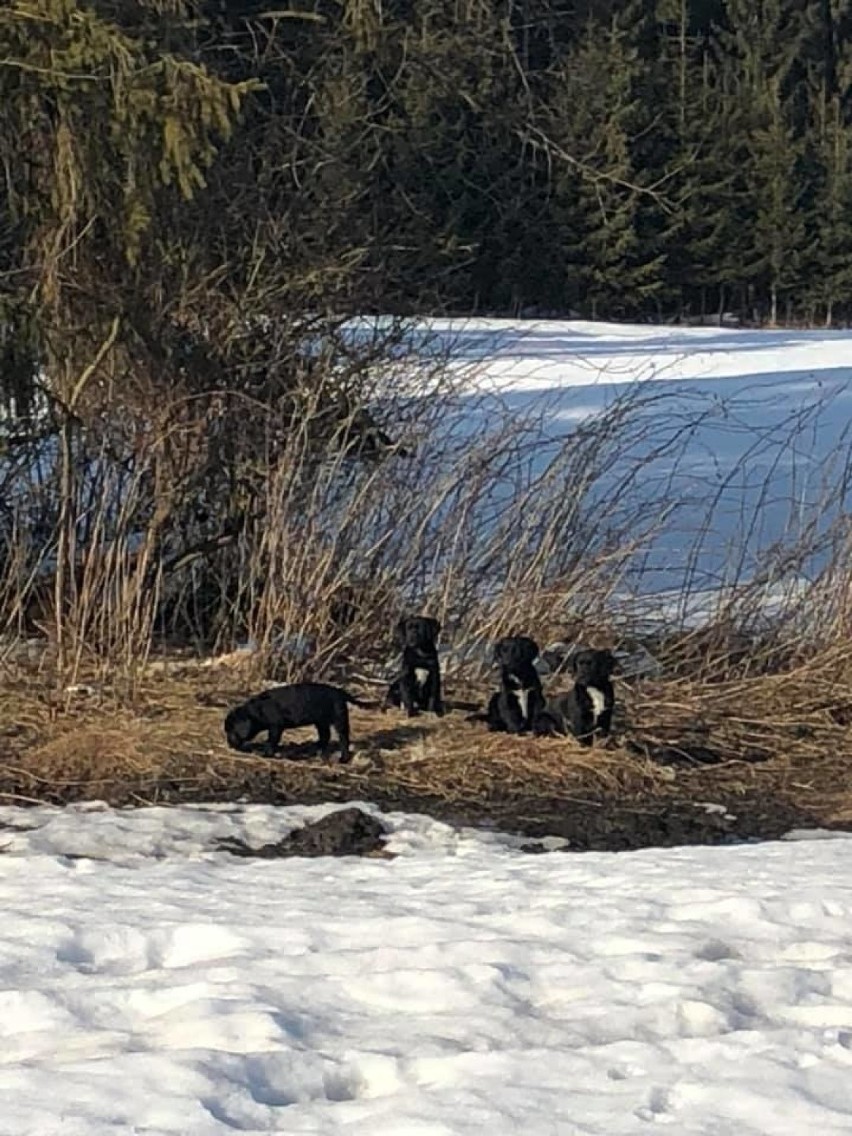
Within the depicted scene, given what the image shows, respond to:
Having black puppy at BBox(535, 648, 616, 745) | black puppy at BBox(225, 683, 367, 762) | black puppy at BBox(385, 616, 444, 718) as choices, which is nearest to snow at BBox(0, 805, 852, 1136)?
black puppy at BBox(225, 683, 367, 762)

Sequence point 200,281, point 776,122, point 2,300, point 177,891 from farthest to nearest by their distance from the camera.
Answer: point 776,122 → point 200,281 → point 2,300 → point 177,891

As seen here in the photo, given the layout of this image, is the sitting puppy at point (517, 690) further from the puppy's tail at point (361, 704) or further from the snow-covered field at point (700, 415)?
the snow-covered field at point (700, 415)

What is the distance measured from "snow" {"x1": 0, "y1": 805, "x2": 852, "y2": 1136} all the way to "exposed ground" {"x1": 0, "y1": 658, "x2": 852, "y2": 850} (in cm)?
66

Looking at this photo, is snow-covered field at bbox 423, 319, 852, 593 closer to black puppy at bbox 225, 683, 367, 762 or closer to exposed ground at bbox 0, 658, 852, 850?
exposed ground at bbox 0, 658, 852, 850

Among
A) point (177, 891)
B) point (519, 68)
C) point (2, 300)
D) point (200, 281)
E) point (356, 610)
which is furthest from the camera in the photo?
point (519, 68)

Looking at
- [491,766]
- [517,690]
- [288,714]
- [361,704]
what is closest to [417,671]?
[361,704]

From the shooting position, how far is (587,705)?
6.90m

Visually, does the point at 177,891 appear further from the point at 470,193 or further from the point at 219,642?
the point at 470,193

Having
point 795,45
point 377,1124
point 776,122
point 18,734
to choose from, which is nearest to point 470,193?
point 18,734

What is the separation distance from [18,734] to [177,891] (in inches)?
93.4

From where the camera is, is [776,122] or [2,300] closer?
[2,300]

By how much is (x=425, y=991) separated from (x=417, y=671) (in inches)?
132

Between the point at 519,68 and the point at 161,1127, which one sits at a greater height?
the point at 519,68

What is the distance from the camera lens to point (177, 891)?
4914mm
